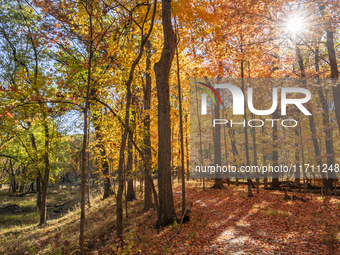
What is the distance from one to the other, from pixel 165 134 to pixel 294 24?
731 cm

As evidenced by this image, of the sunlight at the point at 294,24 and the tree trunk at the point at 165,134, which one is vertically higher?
the sunlight at the point at 294,24

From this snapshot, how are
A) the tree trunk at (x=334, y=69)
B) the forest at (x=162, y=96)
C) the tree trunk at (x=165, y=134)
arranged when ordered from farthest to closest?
the tree trunk at (x=334, y=69) < the tree trunk at (x=165, y=134) < the forest at (x=162, y=96)

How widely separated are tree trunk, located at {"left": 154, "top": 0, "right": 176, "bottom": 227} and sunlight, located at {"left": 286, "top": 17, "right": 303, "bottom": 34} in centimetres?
517

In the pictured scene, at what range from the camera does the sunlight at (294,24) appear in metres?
8.41

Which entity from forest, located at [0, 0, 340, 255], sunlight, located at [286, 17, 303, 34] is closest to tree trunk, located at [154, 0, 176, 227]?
forest, located at [0, 0, 340, 255]

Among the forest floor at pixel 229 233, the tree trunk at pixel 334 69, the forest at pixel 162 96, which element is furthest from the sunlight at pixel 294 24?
the forest floor at pixel 229 233

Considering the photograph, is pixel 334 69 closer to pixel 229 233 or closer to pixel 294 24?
pixel 294 24

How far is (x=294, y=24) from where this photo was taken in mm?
8500

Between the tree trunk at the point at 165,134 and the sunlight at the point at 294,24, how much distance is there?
17.0 feet

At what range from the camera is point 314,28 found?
8.49m

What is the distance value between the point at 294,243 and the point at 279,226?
4.46 feet

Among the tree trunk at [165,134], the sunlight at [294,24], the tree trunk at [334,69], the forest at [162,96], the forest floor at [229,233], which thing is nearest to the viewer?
the forest floor at [229,233]

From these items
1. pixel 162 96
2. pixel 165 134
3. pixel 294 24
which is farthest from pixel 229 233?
pixel 294 24

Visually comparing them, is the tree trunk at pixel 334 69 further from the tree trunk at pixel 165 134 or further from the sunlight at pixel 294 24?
the tree trunk at pixel 165 134
